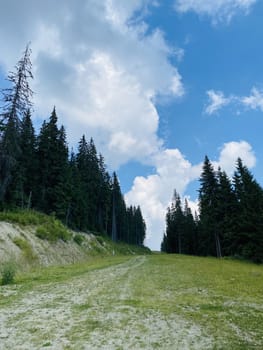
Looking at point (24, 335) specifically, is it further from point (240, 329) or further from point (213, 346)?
point (240, 329)

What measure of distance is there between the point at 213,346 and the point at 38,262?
17.3m

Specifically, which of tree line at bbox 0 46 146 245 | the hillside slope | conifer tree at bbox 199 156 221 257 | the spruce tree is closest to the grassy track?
the hillside slope

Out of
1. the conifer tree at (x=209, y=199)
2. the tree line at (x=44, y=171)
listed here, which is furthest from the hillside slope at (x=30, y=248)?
the conifer tree at (x=209, y=199)

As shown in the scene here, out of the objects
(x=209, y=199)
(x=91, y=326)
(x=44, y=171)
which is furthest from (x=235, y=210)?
(x=91, y=326)

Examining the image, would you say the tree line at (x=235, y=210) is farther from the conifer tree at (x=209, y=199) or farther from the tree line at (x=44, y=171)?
the tree line at (x=44, y=171)

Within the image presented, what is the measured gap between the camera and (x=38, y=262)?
778 inches

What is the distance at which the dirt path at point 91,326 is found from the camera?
16.6 feet

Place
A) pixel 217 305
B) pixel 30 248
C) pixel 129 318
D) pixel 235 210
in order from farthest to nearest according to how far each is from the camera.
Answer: pixel 235 210
pixel 30 248
pixel 217 305
pixel 129 318

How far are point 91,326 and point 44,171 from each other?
36.6 meters

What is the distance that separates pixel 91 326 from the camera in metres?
6.07

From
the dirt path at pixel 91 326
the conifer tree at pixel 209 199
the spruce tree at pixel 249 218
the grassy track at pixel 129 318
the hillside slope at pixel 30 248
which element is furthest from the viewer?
the conifer tree at pixel 209 199

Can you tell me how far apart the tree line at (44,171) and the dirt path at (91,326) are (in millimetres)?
18477

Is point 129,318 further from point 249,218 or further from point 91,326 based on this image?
point 249,218

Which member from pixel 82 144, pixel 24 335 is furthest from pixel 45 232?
pixel 82 144
